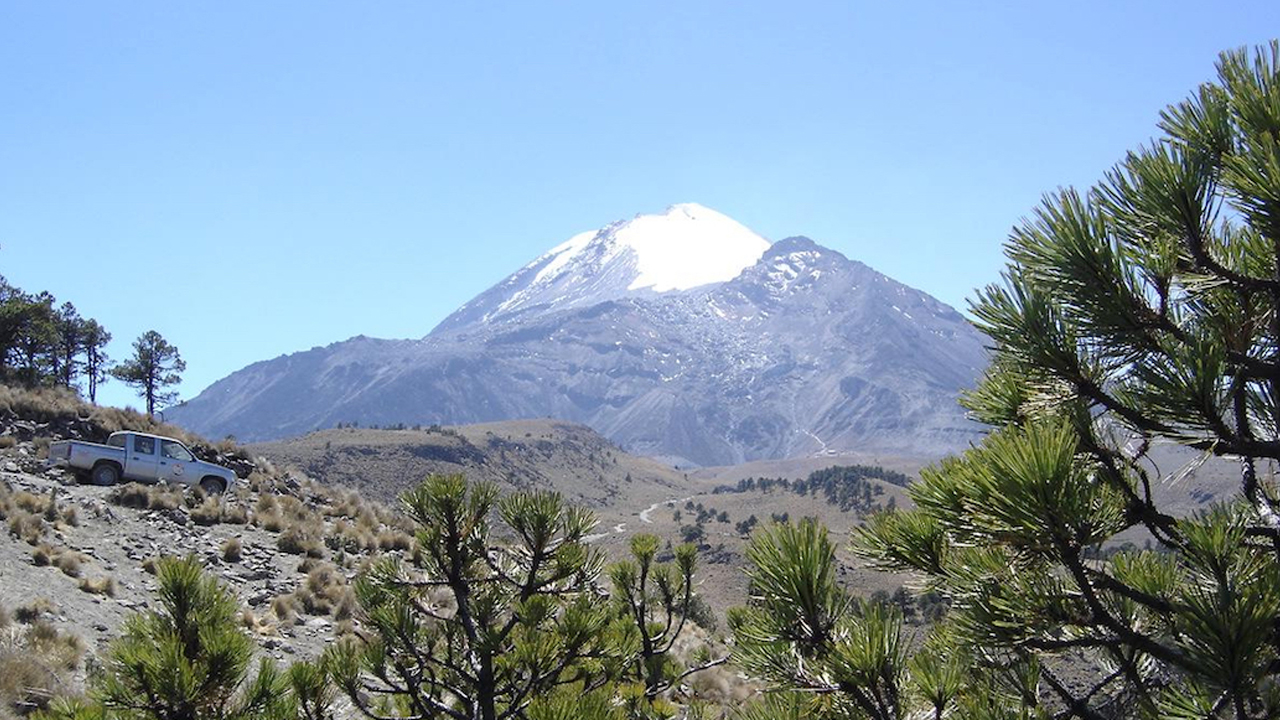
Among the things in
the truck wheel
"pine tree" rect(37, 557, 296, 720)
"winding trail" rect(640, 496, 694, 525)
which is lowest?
"winding trail" rect(640, 496, 694, 525)

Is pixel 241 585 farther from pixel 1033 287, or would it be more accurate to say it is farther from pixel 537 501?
pixel 1033 287

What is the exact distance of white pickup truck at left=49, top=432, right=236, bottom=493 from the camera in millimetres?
18844

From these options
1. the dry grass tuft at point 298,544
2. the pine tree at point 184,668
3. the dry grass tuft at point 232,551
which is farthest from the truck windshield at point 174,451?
the pine tree at point 184,668

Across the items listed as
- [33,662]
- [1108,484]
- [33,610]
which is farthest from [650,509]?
[1108,484]

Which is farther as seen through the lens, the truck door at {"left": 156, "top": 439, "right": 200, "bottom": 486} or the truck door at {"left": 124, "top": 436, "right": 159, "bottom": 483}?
the truck door at {"left": 156, "top": 439, "right": 200, "bottom": 486}

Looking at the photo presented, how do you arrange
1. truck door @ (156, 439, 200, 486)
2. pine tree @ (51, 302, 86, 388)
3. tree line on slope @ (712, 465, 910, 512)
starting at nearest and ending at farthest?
truck door @ (156, 439, 200, 486) < pine tree @ (51, 302, 86, 388) < tree line on slope @ (712, 465, 910, 512)

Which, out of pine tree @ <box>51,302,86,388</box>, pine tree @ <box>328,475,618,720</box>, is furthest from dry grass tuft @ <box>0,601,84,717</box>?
pine tree @ <box>51,302,86,388</box>

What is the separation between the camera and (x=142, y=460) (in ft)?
64.2

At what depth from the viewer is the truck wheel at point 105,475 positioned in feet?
61.9

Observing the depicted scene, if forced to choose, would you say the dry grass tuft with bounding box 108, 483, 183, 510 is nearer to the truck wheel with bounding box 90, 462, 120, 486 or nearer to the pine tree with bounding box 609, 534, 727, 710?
the truck wheel with bounding box 90, 462, 120, 486

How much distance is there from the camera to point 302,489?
82.4 ft

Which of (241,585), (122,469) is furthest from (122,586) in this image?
(122,469)

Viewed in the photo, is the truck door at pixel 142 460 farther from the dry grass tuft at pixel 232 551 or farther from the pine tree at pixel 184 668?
the pine tree at pixel 184 668

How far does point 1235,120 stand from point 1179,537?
1.14 metres
